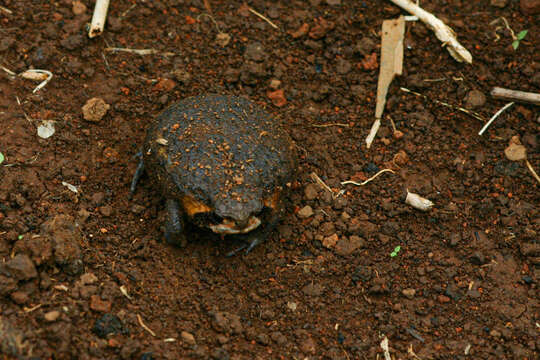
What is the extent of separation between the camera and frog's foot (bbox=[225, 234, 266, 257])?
15.3ft

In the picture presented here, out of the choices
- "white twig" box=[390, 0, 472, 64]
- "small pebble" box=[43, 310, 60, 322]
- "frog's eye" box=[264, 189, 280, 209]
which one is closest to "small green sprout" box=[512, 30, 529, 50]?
"white twig" box=[390, 0, 472, 64]

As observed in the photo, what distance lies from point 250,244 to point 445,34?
273 cm

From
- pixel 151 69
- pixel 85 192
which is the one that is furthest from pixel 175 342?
pixel 151 69

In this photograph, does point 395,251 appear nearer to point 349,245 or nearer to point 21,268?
point 349,245

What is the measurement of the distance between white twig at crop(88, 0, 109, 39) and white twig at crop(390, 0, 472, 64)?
2.94 m

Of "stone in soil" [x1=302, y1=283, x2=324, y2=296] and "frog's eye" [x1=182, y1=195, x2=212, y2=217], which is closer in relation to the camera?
"frog's eye" [x1=182, y1=195, x2=212, y2=217]

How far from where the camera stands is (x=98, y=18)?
5414mm

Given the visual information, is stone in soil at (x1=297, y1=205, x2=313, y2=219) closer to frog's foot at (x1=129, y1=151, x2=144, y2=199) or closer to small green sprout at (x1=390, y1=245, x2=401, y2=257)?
small green sprout at (x1=390, y1=245, x2=401, y2=257)

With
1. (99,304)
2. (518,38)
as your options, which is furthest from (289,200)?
(518,38)

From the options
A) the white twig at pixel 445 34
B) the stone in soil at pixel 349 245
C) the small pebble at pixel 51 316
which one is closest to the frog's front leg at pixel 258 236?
the stone in soil at pixel 349 245

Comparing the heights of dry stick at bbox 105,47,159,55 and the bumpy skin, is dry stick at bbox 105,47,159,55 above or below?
above

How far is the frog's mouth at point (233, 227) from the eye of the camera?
4.26 metres

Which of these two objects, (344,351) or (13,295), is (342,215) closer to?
(344,351)

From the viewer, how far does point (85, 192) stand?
15.5 feet
